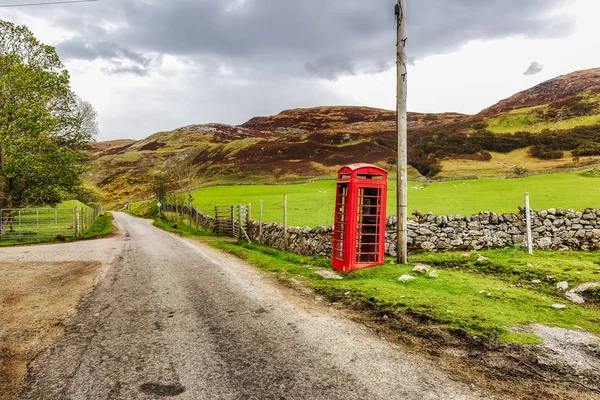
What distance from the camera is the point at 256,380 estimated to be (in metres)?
4.11

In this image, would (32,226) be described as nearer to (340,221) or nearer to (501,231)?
(340,221)

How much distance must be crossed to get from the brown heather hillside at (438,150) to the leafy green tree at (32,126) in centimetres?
600

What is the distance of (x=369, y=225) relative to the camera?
10469 mm

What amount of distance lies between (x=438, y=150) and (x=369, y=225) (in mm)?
57919

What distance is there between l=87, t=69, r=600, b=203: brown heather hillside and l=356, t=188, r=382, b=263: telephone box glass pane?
3134cm

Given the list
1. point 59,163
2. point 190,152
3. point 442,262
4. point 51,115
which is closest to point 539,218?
point 442,262

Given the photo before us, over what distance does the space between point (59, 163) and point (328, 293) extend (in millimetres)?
25677

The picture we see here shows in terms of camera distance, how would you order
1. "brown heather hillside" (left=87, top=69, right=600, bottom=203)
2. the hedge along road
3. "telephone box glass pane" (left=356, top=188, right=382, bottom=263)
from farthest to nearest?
"brown heather hillside" (left=87, top=69, right=600, bottom=203) → "telephone box glass pane" (left=356, top=188, right=382, bottom=263) → the hedge along road

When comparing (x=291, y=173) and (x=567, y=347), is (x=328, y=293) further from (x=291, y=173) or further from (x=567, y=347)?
(x=291, y=173)

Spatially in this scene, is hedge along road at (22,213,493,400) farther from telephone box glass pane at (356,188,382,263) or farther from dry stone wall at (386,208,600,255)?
dry stone wall at (386,208,600,255)

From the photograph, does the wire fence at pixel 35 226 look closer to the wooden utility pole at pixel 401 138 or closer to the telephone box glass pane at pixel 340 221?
the telephone box glass pane at pixel 340 221

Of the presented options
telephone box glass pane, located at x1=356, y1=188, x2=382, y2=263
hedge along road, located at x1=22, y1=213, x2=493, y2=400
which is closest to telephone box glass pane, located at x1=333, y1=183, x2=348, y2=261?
telephone box glass pane, located at x1=356, y1=188, x2=382, y2=263

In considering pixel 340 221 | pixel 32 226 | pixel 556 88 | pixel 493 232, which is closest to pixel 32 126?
pixel 32 226

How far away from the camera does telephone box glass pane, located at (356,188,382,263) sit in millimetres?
10438
